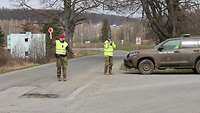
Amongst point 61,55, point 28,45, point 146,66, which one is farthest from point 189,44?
point 28,45

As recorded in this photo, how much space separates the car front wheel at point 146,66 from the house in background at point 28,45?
50.9 ft

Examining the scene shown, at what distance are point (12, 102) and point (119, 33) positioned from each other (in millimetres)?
142022

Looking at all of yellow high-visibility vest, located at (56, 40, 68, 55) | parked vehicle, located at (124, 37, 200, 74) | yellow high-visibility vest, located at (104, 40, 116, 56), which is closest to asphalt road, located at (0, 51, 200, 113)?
yellow high-visibility vest, located at (56, 40, 68, 55)

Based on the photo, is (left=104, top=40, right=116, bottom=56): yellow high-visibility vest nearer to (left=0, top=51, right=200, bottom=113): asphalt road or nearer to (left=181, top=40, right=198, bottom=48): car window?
(left=181, top=40, right=198, bottom=48): car window

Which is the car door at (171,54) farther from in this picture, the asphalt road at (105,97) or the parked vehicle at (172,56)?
the asphalt road at (105,97)

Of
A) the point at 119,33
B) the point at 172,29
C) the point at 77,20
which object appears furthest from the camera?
the point at 119,33

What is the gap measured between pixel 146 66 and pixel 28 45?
22350 millimetres

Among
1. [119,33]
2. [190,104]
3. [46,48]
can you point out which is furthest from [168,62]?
[119,33]

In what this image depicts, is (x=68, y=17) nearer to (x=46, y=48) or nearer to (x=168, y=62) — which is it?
(x=46, y=48)

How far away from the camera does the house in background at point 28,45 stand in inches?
1574

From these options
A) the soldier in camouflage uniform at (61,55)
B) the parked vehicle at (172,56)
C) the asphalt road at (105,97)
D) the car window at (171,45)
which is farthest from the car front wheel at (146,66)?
the soldier in camouflage uniform at (61,55)

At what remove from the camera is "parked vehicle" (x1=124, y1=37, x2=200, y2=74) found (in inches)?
915

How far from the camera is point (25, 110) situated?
12.0 metres

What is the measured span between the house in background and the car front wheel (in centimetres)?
1550
